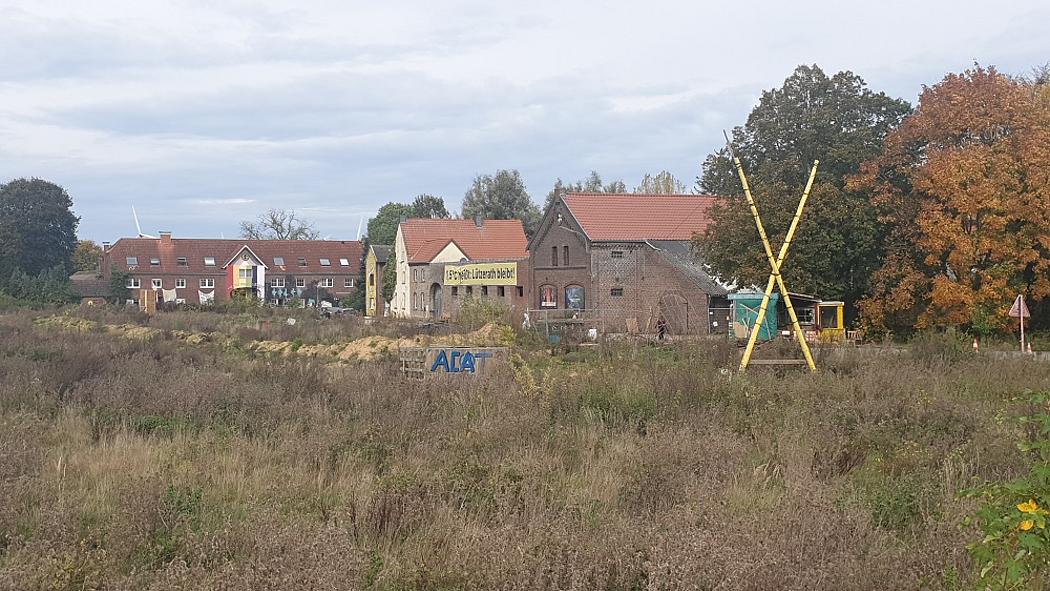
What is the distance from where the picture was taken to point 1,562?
6238 mm

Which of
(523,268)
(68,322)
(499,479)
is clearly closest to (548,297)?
(523,268)

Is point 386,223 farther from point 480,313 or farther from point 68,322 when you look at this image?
point 480,313

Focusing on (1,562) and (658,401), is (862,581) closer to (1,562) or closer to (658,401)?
(1,562)

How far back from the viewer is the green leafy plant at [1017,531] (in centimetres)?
441

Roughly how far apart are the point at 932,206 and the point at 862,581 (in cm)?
3017

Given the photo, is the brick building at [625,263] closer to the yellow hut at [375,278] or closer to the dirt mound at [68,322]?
the dirt mound at [68,322]

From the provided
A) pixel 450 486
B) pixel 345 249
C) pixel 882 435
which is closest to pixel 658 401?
pixel 882 435

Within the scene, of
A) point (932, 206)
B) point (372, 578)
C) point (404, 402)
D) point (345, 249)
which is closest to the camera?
point (372, 578)

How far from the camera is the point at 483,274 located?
200 feet

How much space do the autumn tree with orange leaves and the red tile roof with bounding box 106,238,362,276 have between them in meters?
72.8

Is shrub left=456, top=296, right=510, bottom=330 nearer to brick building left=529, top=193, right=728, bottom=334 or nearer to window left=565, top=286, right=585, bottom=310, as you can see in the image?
brick building left=529, top=193, right=728, bottom=334

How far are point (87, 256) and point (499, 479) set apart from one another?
404 ft

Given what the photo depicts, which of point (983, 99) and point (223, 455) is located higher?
point (983, 99)

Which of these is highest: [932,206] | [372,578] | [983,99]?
[983,99]
